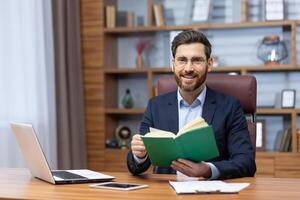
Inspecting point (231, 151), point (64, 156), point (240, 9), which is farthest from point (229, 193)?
point (240, 9)

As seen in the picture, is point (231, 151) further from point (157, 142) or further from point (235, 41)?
point (235, 41)

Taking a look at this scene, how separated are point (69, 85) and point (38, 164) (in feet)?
6.95

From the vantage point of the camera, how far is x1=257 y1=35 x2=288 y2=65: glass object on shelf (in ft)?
13.4

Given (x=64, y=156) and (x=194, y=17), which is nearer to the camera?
(x=64, y=156)

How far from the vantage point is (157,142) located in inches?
74.0

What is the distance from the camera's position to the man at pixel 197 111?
7.16ft

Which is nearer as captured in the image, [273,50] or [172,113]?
[172,113]

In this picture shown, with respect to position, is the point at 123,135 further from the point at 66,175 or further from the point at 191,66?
the point at 66,175

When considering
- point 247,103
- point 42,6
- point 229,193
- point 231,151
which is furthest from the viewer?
point 42,6

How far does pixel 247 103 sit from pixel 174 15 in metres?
2.07

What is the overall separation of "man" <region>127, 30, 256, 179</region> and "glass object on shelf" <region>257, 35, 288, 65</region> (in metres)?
1.75

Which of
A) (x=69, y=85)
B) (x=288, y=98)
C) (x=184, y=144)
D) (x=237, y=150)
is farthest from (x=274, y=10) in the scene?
(x=184, y=144)

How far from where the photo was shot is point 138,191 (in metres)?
1.83

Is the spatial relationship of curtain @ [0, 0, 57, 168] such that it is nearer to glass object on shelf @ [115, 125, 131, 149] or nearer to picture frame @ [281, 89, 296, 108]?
glass object on shelf @ [115, 125, 131, 149]
